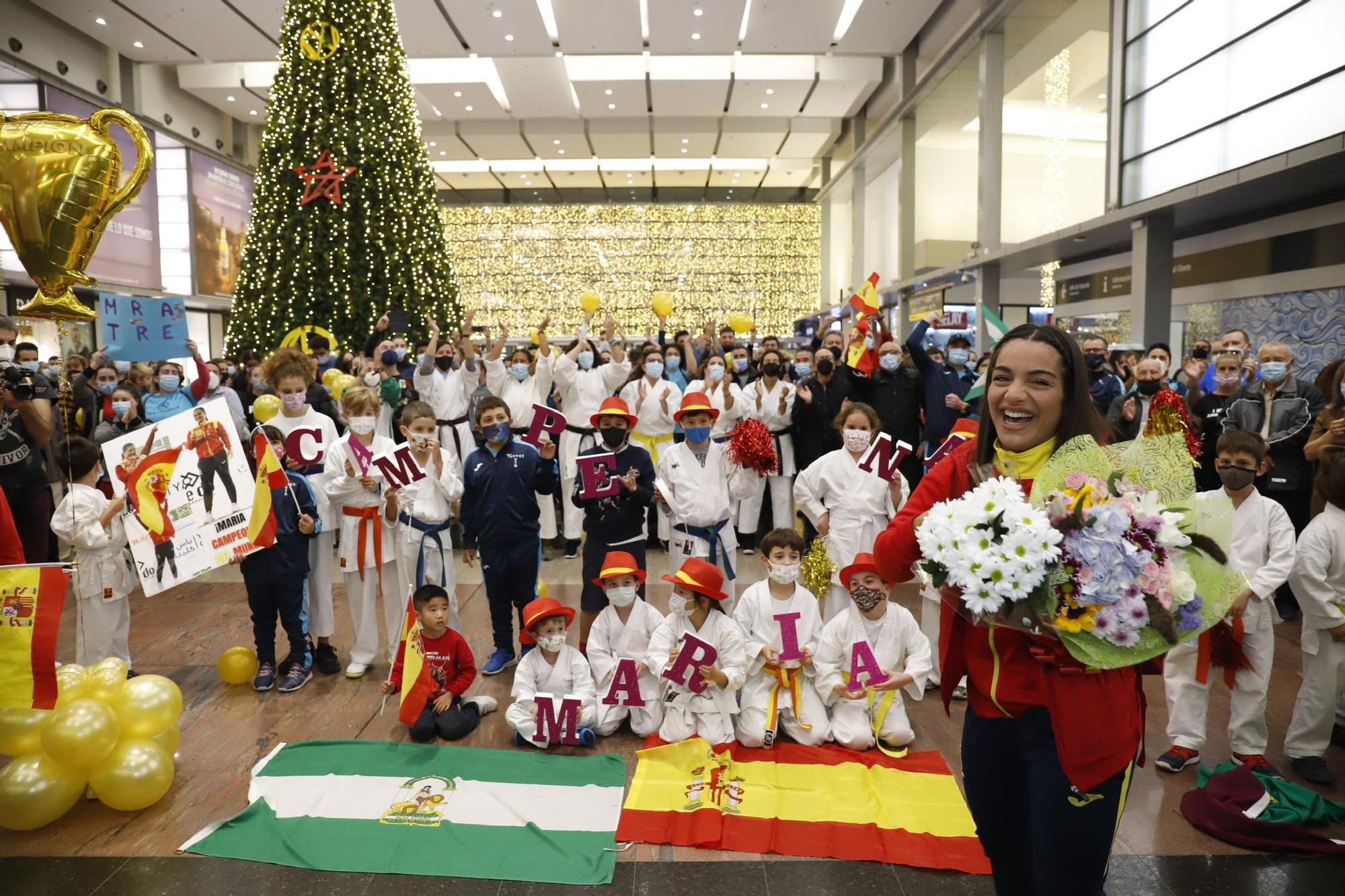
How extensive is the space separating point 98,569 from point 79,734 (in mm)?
1630

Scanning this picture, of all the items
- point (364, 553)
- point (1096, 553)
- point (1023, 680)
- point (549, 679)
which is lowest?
point (549, 679)

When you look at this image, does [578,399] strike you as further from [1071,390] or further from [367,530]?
[1071,390]

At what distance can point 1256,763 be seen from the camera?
13.3ft

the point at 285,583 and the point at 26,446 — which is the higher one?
the point at 26,446

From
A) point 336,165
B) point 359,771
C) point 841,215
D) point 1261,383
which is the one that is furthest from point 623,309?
point 359,771

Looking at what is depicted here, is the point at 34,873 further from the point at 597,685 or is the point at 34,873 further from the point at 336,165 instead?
the point at 336,165

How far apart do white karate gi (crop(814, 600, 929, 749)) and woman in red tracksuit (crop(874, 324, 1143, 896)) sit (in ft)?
7.86

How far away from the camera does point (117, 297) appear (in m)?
8.18

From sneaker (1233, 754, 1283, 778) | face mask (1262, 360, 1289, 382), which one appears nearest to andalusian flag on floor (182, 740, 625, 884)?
sneaker (1233, 754, 1283, 778)

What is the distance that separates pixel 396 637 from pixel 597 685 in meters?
1.68

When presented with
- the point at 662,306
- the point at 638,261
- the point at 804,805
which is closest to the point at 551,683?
the point at 804,805

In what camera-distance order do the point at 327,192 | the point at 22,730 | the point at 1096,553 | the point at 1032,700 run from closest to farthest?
the point at 1096,553, the point at 1032,700, the point at 22,730, the point at 327,192

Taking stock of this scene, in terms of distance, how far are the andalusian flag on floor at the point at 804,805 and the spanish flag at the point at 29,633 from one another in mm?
2420

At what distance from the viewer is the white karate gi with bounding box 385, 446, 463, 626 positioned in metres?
5.33
